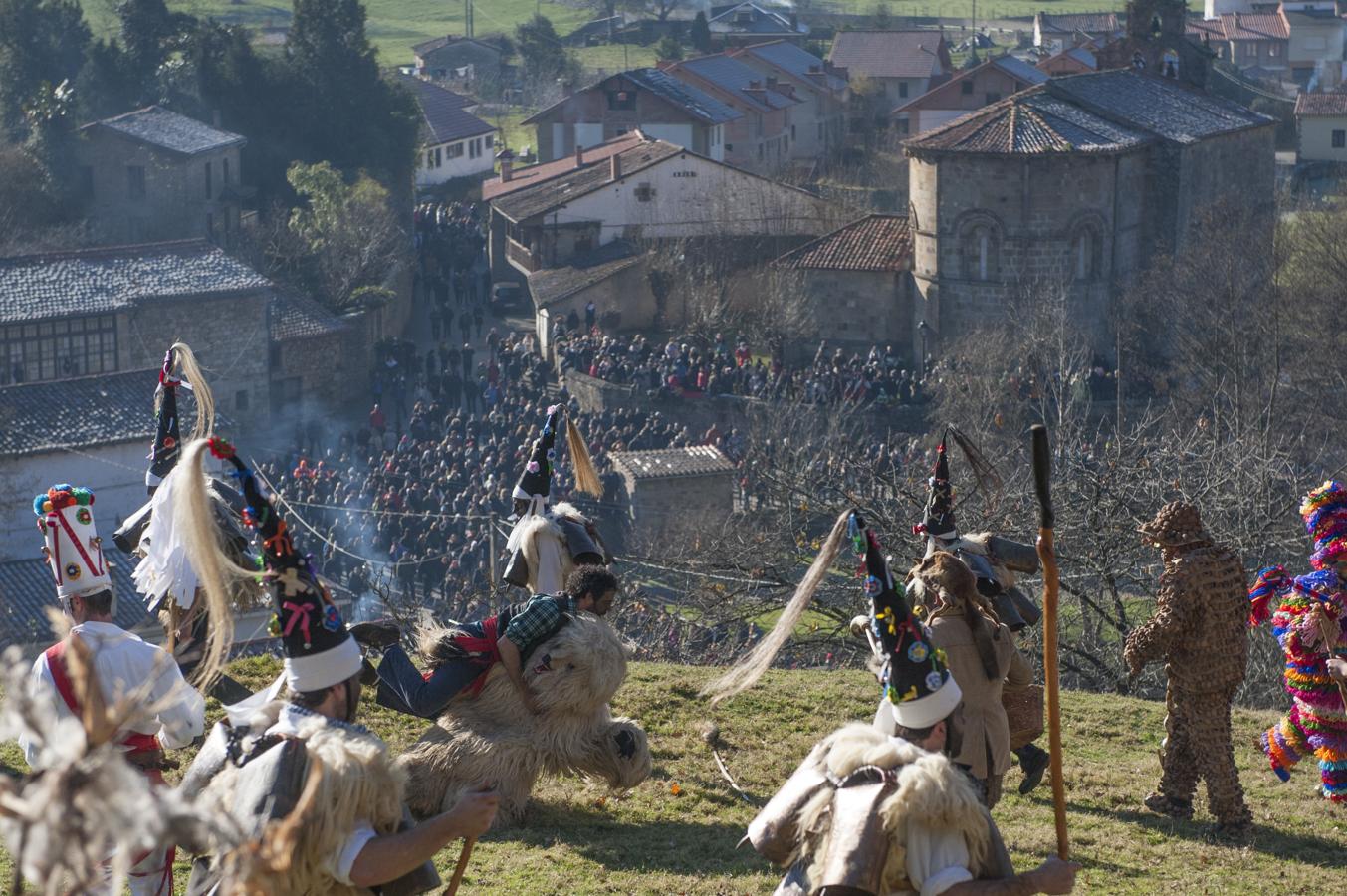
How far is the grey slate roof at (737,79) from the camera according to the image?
73.4m

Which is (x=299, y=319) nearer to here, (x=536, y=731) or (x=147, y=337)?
(x=147, y=337)

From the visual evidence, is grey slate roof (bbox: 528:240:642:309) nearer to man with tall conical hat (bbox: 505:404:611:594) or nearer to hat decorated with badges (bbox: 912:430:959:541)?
man with tall conical hat (bbox: 505:404:611:594)

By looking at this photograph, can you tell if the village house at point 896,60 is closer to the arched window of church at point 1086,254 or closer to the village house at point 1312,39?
the village house at point 1312,39

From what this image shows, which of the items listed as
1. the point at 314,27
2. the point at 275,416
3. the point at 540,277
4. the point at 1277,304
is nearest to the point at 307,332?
the point at 275,416

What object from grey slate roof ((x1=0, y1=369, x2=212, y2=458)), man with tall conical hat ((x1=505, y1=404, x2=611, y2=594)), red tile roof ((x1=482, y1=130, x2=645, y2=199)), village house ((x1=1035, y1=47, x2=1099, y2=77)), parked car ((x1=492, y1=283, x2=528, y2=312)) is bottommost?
parked car ((x1=492, y1=283, x2=528, y2=312))

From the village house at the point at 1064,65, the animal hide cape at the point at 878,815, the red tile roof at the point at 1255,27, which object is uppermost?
the animal hide cape at the point at 878,815

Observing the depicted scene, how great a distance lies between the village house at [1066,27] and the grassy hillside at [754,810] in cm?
9066

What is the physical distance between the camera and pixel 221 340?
148ft

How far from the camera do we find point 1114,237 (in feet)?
159

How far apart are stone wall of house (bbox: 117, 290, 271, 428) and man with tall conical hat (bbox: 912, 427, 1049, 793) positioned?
36102 mm

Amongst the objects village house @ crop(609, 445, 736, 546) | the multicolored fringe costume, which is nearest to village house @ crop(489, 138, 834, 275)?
village house @ crop(609, 445, 736, 546)

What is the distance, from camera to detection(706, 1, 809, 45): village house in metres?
98.4

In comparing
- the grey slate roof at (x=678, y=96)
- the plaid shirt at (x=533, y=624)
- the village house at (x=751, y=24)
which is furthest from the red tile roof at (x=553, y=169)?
the plaid shirt at (x=533, y=624)

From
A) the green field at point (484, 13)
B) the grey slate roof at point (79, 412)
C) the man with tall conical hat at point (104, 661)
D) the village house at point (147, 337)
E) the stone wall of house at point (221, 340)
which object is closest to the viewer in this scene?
the man with tall conical hat at point (104, 661)
